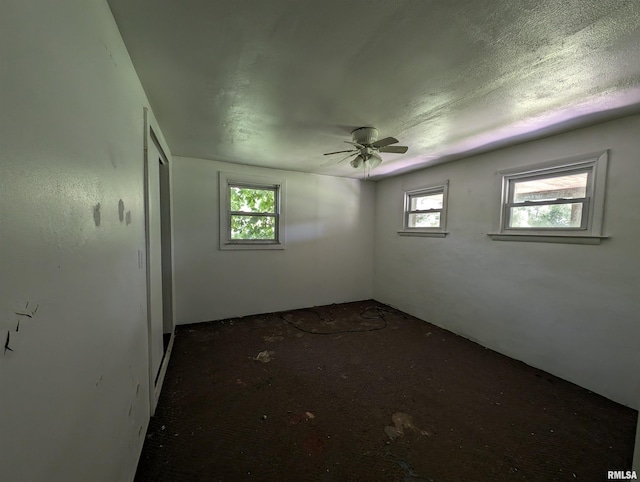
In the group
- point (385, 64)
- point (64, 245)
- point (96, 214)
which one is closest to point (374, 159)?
point (385, 64)

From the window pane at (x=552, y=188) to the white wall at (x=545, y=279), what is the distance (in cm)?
20

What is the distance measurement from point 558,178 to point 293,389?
323 centimetres

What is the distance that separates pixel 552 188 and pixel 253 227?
3645 mm

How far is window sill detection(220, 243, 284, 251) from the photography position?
355cm

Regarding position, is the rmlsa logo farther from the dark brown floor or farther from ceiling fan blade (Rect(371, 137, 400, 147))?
ceiling fan blade (Rect(371, 137, 400, 147))

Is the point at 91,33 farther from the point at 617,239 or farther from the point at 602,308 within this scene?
the point at 602,308

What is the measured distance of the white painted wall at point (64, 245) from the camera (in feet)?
1.72

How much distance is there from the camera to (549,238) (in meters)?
2.39

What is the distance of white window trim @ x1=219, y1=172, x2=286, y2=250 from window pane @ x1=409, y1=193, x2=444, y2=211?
2.14 meters

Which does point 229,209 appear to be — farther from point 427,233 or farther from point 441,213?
point 441,213

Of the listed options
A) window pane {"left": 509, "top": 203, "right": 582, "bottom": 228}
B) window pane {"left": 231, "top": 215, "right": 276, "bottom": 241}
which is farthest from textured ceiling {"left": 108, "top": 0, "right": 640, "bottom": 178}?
window pane {"left": 231, "top": 215, "right": 276, "bottom": 241}

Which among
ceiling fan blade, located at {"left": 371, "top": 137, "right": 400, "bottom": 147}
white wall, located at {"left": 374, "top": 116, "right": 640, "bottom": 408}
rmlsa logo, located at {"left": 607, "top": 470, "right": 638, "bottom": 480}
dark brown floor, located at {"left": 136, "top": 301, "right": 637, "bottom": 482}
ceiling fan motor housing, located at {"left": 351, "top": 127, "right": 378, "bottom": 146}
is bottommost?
dark brown floor, located at {"left": 136, "top": 301, "right": 637, "bottom": 482}

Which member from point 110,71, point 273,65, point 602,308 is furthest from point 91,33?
point 602,308

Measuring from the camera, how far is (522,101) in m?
1.82
